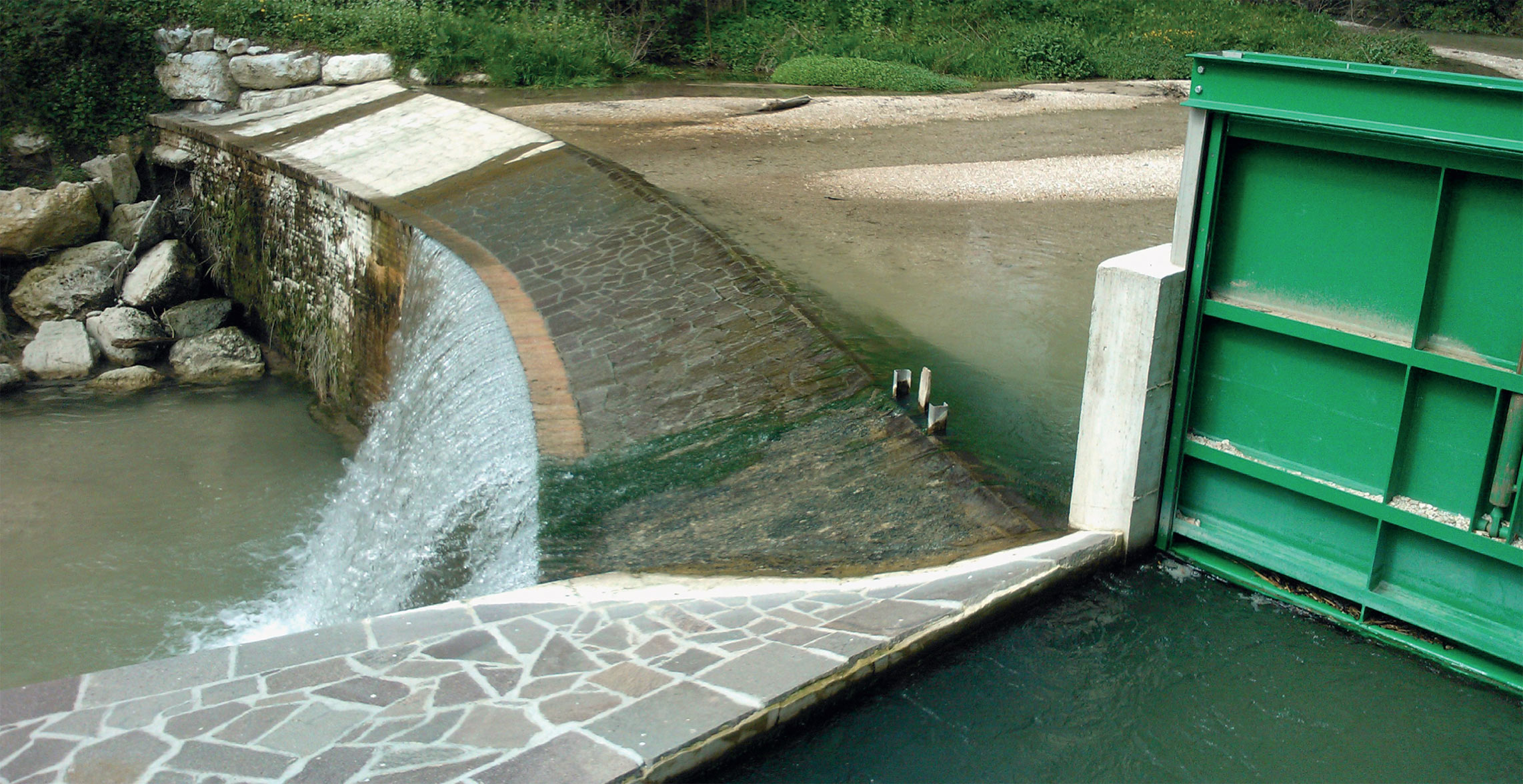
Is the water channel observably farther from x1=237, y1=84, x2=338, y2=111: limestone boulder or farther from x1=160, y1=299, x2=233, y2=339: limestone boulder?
x1=237, y1=84, x2=338, y2=111: limestone boulder

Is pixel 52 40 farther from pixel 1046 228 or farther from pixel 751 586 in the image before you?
pixel 751 586

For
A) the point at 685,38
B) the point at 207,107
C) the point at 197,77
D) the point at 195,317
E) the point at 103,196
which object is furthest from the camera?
the point at 685,38

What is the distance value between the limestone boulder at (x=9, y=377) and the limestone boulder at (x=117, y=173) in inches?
107

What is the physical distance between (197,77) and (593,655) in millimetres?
12669

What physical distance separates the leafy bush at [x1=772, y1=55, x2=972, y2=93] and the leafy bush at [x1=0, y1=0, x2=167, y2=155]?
8.90 m

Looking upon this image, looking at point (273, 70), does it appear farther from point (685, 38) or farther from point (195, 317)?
point (685, 38)

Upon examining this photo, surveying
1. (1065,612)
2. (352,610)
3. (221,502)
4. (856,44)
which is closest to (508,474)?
(352,610)

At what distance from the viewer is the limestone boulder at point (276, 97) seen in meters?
13.8

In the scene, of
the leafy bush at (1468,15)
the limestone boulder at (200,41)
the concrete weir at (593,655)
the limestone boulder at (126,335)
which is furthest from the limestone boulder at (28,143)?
the leafy bush at (1468,15)

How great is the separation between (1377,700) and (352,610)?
17.7 feet

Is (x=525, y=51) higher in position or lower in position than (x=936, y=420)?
higher

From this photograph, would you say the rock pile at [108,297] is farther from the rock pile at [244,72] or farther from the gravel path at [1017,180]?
the gravel path at [1017,180]

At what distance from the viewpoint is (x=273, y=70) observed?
1388 cm

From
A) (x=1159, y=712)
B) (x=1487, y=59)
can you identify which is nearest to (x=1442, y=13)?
(x=1487, y=59)
